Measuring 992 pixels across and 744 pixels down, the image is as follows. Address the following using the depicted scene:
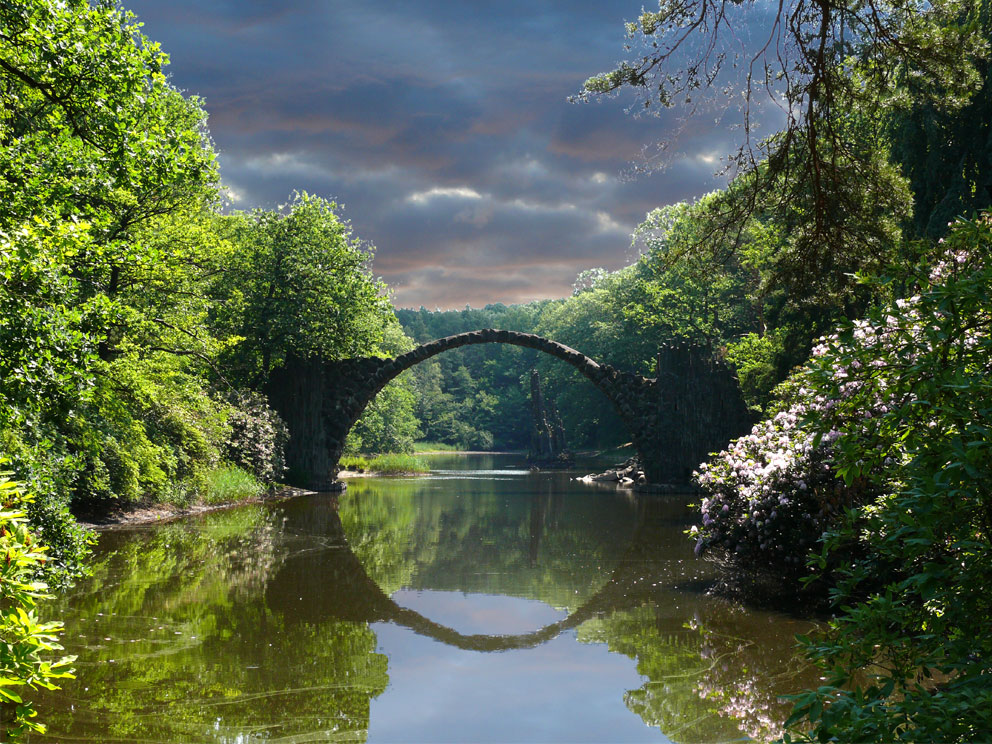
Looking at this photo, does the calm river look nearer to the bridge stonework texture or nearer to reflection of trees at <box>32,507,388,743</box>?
reflection of trees at <box>32,507,388,743</box>

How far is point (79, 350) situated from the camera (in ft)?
21.7

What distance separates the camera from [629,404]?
2461 cm

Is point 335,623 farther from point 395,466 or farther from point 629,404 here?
point 395,466

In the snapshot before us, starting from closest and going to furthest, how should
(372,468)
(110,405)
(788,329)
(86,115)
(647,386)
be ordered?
1. (86,115)
2. (110,405)
3. (788,329)
4. (647,386)
5. (372,468)

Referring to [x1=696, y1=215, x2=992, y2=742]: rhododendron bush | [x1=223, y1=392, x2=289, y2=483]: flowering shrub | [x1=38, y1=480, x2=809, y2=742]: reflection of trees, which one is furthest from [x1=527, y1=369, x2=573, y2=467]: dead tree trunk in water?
[x1=696, y1=215, x2=992, y2=742]: rhododendron bush

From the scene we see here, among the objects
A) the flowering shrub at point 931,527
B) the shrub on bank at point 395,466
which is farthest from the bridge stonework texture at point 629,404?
the flowering shrub at point 931,527

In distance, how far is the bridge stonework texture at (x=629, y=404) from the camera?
2328cm

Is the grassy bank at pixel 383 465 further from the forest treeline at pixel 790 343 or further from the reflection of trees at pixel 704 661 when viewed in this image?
the reflection of trees at pixel 704 661

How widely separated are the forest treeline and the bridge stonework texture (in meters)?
0.92

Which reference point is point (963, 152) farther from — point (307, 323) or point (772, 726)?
point (307, 323)

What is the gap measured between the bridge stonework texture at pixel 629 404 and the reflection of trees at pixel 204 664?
47.0 ft

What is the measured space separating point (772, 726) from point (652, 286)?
33209 mm

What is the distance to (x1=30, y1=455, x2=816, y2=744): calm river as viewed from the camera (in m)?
4.99

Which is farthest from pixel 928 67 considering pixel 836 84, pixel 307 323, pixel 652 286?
pixel 652 286
